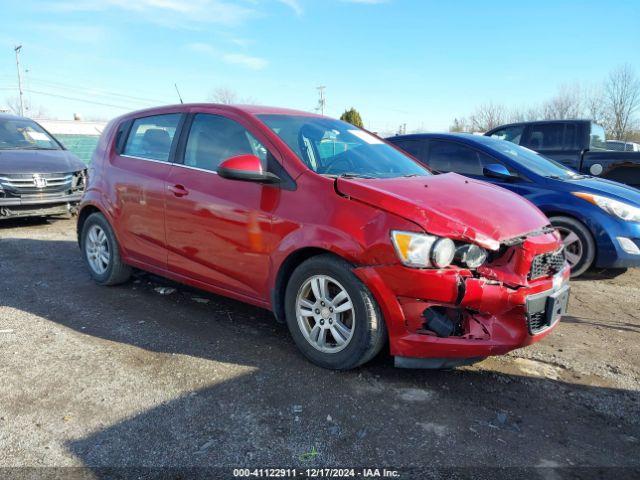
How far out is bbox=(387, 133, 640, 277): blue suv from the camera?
5.30 metres

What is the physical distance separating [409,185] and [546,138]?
259 inches

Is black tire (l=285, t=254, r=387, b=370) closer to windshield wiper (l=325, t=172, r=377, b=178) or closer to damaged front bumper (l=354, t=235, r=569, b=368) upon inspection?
damaged front bumper (l=354, t=235, r=569, b=368)

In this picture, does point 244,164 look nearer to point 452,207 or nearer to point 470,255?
point 452,207

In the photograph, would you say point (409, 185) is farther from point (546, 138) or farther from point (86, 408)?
point (546, 138)

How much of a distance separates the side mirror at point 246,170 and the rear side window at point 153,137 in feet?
3.67

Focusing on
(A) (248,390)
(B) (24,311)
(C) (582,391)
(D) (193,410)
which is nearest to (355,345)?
(A) (248,390)

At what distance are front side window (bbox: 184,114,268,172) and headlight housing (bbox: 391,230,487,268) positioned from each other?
128 centimetres

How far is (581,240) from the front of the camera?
548 cm

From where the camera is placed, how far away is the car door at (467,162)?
581 cm

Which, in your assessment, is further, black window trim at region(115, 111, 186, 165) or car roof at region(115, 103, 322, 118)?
black window trim at region(115, 111, 186, 165)

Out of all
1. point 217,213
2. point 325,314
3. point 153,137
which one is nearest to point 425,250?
point 325,314

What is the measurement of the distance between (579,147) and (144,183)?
24.2 feet

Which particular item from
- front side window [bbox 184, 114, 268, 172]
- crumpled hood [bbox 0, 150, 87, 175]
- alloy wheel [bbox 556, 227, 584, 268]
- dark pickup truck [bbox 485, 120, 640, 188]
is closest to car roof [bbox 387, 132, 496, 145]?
alloy wheel [bbox 556, 227, 584, 268]

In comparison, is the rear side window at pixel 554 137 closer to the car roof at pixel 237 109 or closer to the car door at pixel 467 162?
the car door at pixel 467 162
